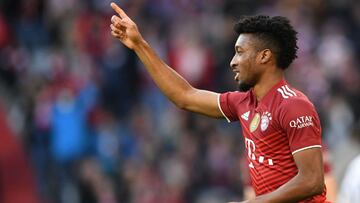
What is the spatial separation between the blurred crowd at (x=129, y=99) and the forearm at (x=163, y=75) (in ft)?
17.6

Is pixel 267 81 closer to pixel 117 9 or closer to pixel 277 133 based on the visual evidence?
pixel 277 133

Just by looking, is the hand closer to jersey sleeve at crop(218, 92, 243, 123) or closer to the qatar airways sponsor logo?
jersey sleeve at crop(218, 92, 243, 123)

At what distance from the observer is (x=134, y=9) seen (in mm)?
15398

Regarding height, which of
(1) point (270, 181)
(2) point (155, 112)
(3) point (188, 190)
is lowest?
(1) point (270, 181)

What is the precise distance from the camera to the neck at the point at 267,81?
6.54 meters

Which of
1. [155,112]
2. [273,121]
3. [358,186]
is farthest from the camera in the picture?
[155,112]

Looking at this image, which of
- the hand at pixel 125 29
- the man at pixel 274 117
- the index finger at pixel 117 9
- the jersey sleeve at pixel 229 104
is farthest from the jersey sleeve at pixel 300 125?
the index finger at pixel 117 9

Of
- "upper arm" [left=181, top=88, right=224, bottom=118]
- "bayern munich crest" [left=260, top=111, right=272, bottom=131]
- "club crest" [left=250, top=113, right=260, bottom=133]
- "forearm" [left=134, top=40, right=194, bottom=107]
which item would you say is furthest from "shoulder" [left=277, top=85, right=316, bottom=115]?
"forearm" [left=134, top=40, right=194, bottom=107]

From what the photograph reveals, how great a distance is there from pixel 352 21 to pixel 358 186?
28.0ft

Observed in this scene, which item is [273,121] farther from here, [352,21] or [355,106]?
[352,21]

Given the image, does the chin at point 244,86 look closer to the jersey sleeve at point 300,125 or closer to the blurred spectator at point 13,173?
the jersey sleeve at point 300,125

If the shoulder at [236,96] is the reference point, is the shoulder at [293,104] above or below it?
below

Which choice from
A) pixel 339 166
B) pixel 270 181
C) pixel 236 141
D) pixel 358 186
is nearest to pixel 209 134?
pixel 236 141

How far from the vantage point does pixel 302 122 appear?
6176 millimetres
